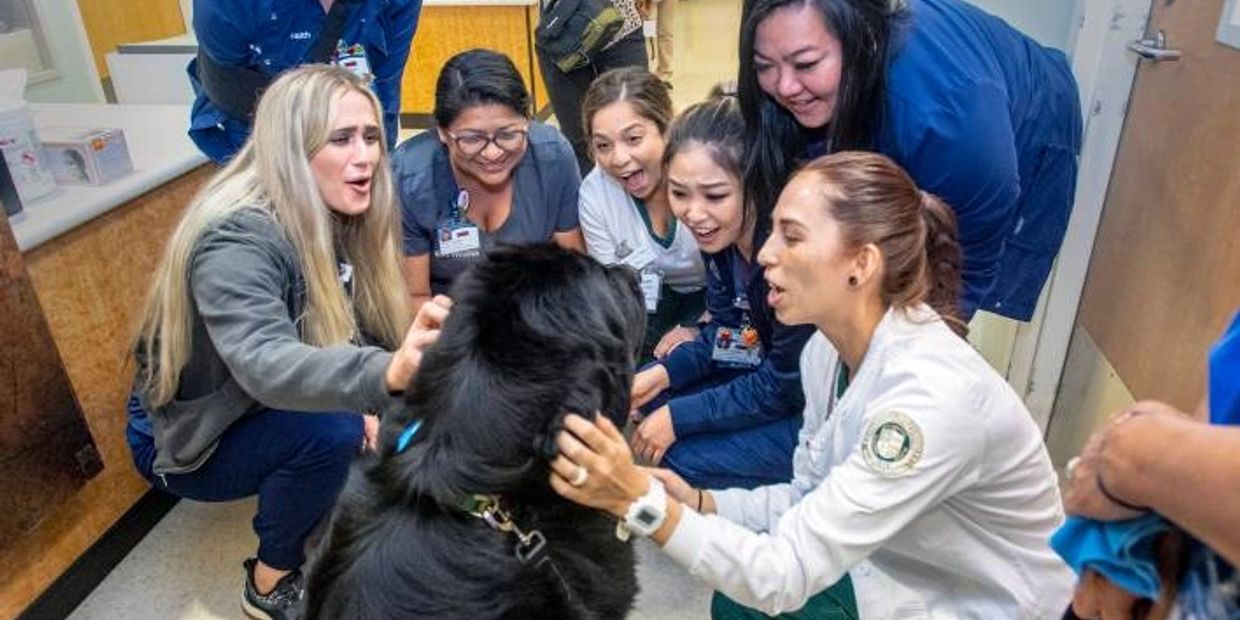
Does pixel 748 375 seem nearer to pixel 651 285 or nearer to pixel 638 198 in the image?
pixel 651 285

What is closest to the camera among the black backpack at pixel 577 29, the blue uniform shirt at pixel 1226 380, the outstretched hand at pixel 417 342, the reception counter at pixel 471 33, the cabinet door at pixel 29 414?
the blue uniform shirt at pixel 1226 380

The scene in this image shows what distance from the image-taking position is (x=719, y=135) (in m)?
1.67

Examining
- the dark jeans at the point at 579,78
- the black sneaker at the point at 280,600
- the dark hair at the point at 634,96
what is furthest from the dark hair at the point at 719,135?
the black sneaker at the point at 280,600

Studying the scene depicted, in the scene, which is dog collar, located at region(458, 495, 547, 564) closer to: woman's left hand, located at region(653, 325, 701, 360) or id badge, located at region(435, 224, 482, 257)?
woman's left hand, located at region(653, 325, 701, 360)

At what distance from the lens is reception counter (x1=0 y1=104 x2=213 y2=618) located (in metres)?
1.67

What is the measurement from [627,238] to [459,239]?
446mm

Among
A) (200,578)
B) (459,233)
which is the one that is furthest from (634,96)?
(200,578)

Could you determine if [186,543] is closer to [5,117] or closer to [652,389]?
[5,117]

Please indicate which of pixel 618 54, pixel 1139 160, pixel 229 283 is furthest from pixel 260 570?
pixel 1139 160

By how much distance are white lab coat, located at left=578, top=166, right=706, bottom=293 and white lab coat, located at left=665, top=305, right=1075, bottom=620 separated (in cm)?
89

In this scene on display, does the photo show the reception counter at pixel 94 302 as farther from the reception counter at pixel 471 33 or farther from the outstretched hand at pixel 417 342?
the reception counter at pixel 471 33

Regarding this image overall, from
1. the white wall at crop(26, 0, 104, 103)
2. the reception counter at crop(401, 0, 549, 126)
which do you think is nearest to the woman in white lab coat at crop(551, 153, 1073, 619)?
the reception counter at crop(401, 0, 549, 126)

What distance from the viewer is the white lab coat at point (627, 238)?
2074mm

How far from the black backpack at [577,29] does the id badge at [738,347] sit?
4.47 feet
